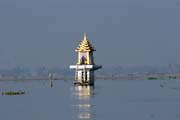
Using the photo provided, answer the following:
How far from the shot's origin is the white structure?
105 meters

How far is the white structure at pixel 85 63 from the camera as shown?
104812mm

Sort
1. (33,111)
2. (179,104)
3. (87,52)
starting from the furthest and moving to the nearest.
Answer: (87,52) < (179,104) < (33,111)

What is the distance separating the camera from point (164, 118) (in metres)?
50.2

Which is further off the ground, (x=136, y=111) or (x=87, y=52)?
(x=87, y=52)

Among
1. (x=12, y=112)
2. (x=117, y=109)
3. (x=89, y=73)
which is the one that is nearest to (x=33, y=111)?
(x=12, y=112)

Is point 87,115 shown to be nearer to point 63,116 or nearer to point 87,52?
point 63,116

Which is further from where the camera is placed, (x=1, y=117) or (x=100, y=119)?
(x=1, y=117)

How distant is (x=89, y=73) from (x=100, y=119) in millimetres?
55294

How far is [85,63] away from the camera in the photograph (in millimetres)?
105250

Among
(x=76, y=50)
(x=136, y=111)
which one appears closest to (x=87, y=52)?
(x=76, y=50)

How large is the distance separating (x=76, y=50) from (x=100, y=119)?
5656 cm

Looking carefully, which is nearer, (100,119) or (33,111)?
(100,119)

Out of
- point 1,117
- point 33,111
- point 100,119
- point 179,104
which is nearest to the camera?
point 100,119

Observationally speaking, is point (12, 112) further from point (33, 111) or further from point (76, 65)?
point (76, 65)
